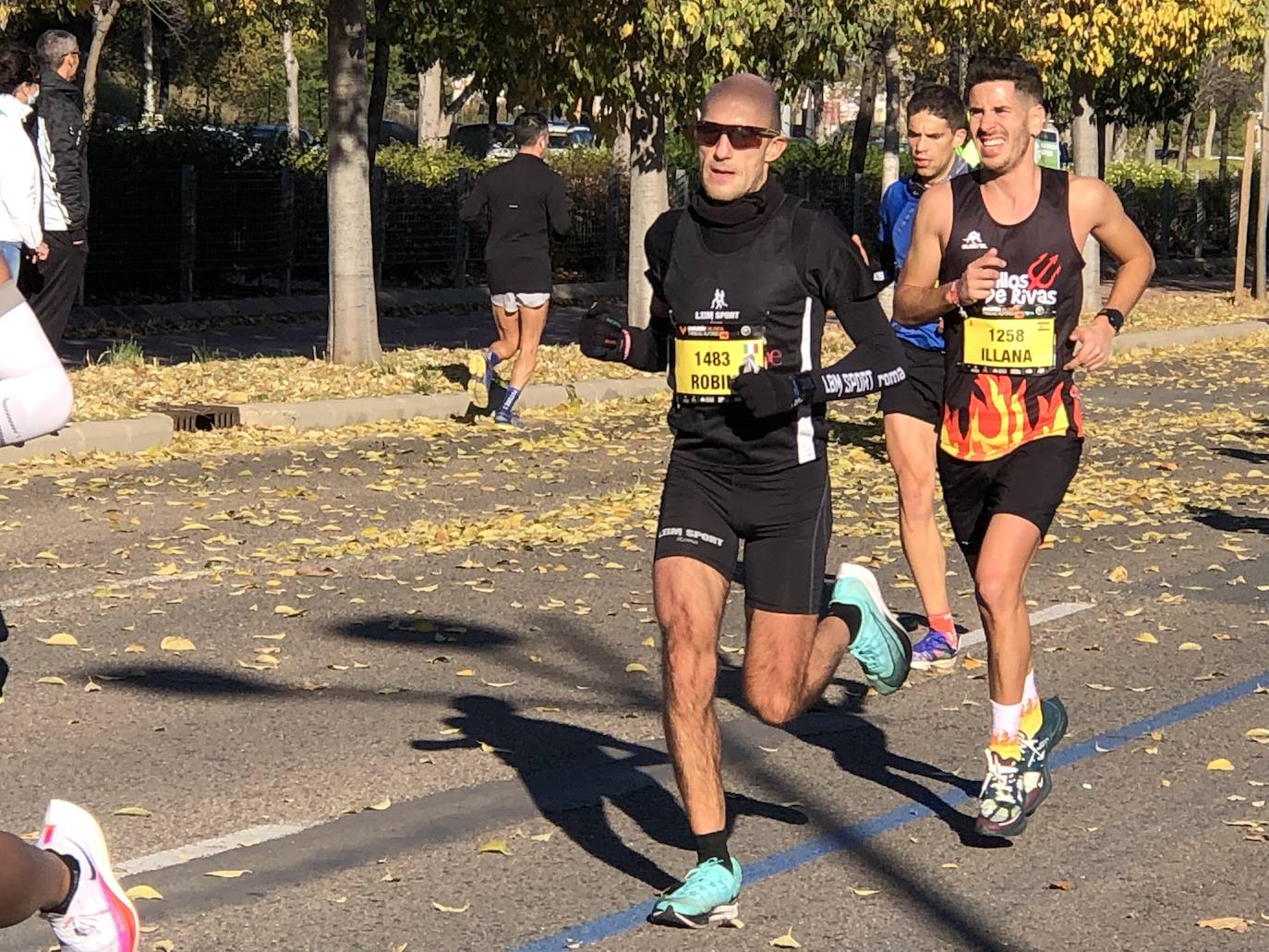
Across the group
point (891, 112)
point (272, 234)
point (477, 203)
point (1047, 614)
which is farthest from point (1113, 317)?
point (891, 112)

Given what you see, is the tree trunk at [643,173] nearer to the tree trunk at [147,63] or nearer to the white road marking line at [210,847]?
the white road marking line at [210,847]

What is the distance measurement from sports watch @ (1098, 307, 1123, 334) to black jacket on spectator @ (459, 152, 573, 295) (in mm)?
8616

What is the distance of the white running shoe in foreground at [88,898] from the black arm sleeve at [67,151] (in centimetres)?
1018

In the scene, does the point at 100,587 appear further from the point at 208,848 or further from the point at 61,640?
the point at 208,848

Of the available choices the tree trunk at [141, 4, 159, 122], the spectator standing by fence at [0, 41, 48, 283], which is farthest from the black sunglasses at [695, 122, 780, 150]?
the tree trunk at [141, 4, 159, 122]

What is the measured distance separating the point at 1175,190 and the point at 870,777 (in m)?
38.4

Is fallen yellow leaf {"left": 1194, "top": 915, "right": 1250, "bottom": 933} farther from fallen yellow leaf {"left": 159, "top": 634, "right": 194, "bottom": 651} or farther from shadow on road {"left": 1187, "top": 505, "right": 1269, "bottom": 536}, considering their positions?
shadow on road {"left": 1187, "top": 505, "right": 1269, "bottom": 536}

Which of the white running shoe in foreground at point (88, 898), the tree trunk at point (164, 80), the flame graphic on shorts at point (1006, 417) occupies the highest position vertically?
the tree trunk at point (164, 80)

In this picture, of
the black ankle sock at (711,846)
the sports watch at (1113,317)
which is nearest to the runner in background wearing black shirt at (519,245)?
the sports watch at (1113,317)

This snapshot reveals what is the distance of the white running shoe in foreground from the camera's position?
4492 mm

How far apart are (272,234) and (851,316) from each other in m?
21.4

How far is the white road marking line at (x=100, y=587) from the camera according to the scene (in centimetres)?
916

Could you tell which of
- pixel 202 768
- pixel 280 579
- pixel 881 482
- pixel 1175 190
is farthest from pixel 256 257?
pixel 1175 190

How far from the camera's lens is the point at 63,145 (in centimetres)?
1418
